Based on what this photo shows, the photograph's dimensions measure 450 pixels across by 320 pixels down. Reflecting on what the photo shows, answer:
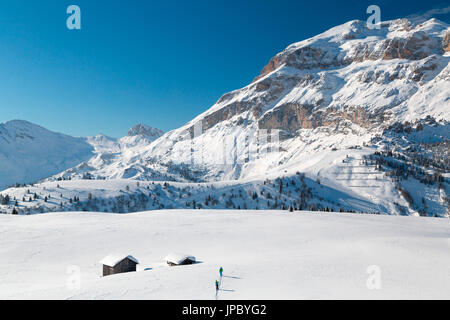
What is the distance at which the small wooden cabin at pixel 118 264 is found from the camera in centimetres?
3105

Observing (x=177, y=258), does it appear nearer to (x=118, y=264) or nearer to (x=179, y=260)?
(x=179, y=260)

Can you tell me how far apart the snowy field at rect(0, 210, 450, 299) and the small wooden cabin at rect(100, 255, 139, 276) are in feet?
5.46

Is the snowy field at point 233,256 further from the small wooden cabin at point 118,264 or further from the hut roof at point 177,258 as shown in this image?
the small wooden cabin at point 118,264

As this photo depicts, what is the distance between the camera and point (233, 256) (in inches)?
1447

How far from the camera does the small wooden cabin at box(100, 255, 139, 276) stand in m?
31.0

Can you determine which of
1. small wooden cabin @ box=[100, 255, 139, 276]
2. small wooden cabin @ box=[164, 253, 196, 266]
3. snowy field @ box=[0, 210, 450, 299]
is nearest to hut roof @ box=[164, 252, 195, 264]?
small wooden cabin @ box=[164, 253, 196, 266]

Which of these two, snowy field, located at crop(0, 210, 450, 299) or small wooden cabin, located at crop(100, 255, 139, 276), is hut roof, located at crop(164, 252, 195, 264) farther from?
small wooden cabin, located at crop(100, 255, 139, 276)

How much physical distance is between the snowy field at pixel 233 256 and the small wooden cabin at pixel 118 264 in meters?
1.66

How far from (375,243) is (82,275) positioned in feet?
129

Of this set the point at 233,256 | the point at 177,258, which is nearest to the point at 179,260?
the point at 177,258

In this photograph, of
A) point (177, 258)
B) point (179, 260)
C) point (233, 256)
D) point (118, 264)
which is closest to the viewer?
point (118, 264)

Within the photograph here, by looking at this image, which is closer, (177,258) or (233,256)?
(177,258)

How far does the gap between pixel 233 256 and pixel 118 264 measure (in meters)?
14.3
